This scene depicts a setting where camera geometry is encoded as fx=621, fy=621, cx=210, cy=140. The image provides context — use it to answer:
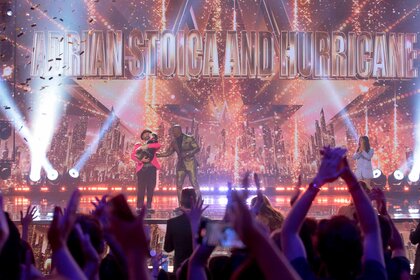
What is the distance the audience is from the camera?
1.19 metres

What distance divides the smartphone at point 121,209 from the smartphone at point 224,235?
300mm

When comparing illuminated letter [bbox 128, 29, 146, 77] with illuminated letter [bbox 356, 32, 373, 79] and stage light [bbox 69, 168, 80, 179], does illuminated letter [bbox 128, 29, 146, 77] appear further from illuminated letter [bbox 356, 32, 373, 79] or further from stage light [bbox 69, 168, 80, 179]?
illuminated letter [bbox 356, 32, 373, 79]

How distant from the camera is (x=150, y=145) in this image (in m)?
10.7

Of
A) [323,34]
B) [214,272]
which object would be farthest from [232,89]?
[214,272]

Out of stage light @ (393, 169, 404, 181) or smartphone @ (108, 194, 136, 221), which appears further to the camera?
stage light @ (393, 169, 404, 181)

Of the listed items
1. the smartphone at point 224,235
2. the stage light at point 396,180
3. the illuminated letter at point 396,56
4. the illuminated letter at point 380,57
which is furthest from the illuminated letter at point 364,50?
the smartphone at point 224,235

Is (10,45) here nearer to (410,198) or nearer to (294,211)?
(410,198)

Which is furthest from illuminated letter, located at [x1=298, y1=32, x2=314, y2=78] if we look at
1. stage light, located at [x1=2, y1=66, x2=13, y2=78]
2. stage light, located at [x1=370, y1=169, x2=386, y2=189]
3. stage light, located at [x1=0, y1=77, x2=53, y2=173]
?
stage light, located at [x1=2, y1=66, x2=13, y2=78]

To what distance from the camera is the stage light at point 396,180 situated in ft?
44.1

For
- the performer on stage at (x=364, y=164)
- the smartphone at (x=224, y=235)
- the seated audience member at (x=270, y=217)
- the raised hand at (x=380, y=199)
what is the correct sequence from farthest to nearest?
the performer on stage at (x=364, y=164), the seated audience member at (x=270, y=217), the raised hand at (x=380, y=199), the smartphone at (x=224, y=235)

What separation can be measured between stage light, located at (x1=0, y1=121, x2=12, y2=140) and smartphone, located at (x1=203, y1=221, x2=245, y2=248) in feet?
36.7

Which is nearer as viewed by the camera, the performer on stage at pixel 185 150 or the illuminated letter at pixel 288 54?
→ the performer on stage at pixel 185 150

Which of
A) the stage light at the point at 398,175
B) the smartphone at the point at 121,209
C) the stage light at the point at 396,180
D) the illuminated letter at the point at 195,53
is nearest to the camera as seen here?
the smartphone at the point at 121,209

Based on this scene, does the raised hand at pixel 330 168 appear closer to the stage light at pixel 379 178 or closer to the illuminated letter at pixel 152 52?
the stage light at pixel 379 178
